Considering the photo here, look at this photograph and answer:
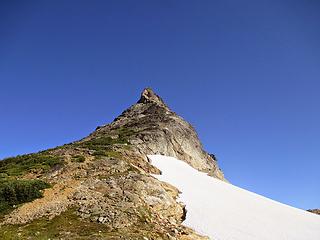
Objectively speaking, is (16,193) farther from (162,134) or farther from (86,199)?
(162,134)

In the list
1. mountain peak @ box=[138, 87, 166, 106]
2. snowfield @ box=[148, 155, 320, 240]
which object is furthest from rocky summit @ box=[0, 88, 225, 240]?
mountain peak @ box=[138, 87, 166, 106]

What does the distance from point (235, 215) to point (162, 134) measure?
35244 millimetres

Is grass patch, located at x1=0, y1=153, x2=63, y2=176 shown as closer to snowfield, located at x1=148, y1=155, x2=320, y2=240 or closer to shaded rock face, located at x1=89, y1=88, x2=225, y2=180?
snowfield, located at x1=148, y1=155, x2=320, y2=240

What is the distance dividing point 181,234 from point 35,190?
13.7 metres

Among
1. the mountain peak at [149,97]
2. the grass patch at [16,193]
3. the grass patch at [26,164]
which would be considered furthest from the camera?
the mountain peak at [149,97]

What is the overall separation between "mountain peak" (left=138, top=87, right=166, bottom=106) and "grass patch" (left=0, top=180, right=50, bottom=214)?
6889cm

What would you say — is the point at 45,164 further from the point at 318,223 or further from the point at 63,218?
the point at 318,223

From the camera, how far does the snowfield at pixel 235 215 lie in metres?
33.2

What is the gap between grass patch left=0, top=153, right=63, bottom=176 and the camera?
40.2 m

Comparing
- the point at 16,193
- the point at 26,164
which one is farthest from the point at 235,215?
the point at 26,164

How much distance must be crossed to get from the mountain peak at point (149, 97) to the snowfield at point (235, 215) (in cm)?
4780

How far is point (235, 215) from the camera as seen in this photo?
3812 cm

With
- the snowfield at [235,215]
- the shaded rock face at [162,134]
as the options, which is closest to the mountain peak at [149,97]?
the shaded rock face at [162,134]

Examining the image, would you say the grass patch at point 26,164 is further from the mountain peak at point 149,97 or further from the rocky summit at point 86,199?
the mountain peak at point 149,97
